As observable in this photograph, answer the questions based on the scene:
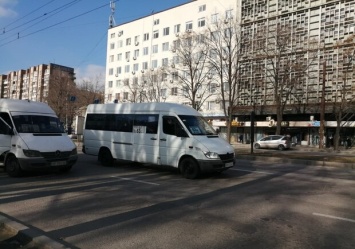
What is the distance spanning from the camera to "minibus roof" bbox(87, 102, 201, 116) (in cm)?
1170

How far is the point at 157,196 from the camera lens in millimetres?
8172

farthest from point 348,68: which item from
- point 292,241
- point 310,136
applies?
point 292,241

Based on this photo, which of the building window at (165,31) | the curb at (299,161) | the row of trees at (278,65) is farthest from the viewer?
the building window at (165,31)

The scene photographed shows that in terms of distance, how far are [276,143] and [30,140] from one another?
93.6 feet

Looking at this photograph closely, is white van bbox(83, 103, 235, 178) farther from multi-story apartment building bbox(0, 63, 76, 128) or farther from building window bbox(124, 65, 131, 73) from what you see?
building window bbox(124, 65, 131, 73)

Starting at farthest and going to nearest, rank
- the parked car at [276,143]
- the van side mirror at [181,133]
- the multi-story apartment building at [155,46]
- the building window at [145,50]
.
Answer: the building window at [145,50]
the multi-story apartment building at [155,46]
the parked car at [276,143]
the van side mirror at [181,133]

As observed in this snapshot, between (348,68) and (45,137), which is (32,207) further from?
(348,68)

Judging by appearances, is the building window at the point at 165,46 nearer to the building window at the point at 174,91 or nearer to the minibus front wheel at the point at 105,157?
the building window at the point at 174,91

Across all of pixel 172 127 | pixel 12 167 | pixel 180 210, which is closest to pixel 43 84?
pixel 12 167

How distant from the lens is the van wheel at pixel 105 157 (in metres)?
13.8

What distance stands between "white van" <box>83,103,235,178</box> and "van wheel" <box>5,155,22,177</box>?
3.88 meters

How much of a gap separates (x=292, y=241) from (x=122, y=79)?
66.6m

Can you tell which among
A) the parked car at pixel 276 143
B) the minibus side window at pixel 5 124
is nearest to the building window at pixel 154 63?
the parked car at pixel 276 143

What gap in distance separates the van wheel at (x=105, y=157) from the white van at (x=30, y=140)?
233cm
